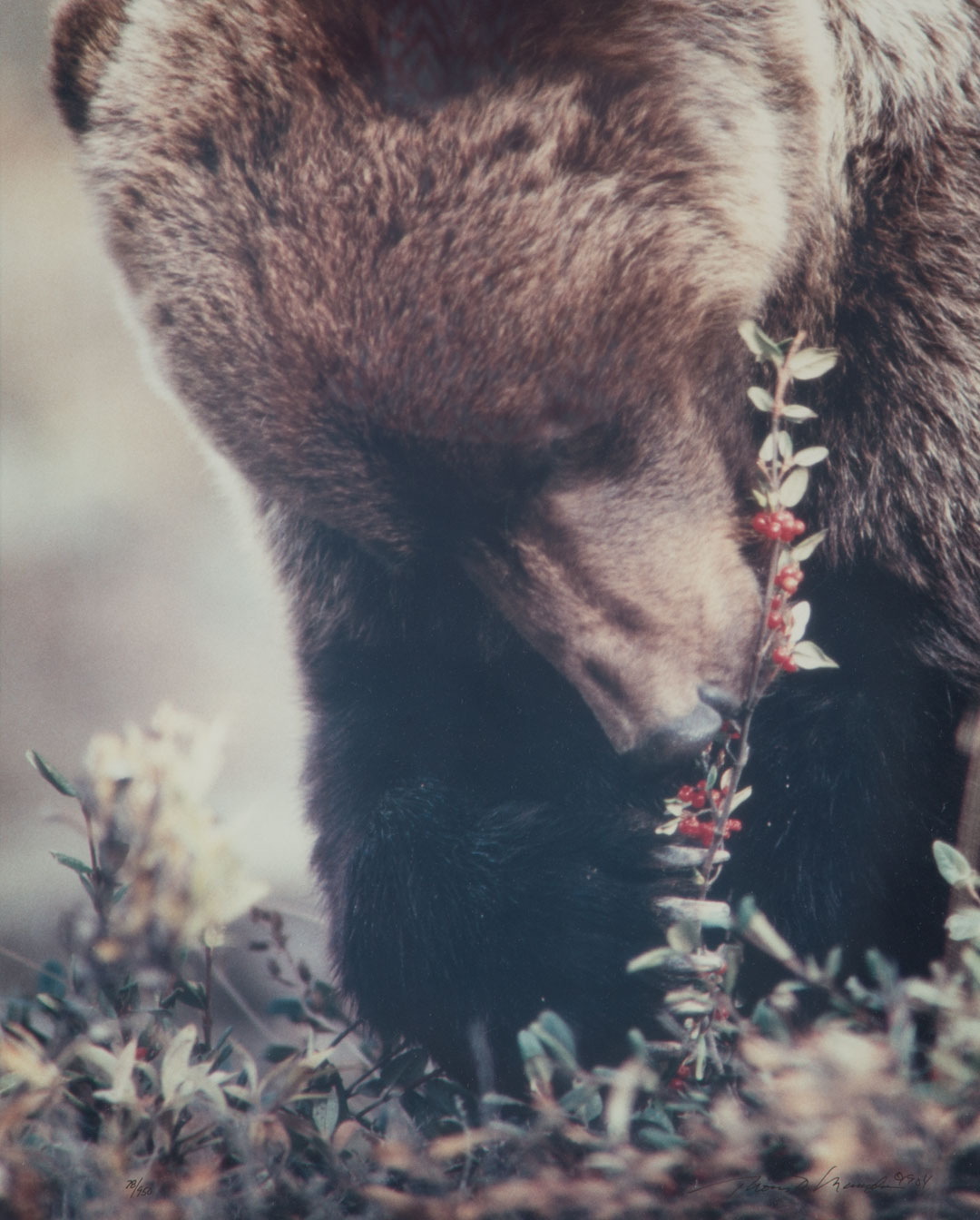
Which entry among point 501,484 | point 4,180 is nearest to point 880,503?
point 501,484

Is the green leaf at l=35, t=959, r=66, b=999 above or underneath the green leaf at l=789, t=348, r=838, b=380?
underneath

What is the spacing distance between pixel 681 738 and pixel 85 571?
7.42 feet

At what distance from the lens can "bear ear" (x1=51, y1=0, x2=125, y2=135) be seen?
1.77 meters

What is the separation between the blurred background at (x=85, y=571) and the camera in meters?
2.74

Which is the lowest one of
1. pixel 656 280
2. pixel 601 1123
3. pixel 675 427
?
pixel 601 1123

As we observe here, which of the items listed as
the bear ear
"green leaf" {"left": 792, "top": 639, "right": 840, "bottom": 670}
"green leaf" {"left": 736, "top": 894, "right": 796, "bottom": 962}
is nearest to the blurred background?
the bear ear

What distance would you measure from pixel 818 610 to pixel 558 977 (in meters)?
0.75

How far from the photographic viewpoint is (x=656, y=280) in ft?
5.35

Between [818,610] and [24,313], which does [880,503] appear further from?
[24,313]

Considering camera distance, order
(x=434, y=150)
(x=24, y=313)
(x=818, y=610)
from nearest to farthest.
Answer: (x=434, y=150) < (x=818, y=610) < (x=24, y=313)

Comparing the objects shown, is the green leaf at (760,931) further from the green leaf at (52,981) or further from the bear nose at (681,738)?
the green leaf at (52,981)

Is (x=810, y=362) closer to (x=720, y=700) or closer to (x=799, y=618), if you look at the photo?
(x=799, y=618)

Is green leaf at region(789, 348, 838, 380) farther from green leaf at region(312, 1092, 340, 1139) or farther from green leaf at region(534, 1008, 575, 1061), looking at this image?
green leaf at region(312, 1092, 340, 1139)

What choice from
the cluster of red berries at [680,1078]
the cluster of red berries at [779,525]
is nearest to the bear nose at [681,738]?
the cluster of red berries at [779,525]
